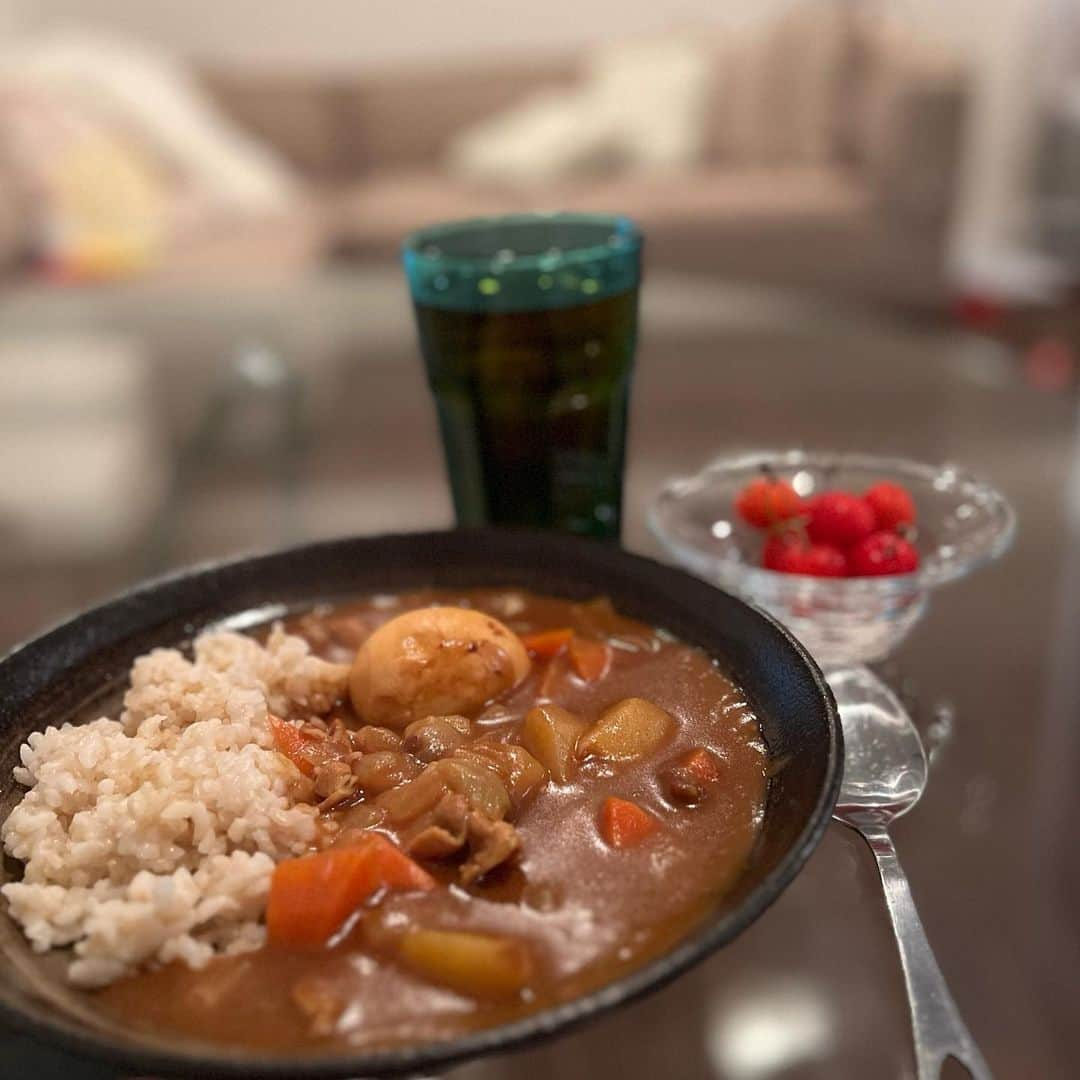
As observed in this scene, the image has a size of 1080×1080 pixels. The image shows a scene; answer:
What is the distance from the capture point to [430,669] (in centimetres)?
86

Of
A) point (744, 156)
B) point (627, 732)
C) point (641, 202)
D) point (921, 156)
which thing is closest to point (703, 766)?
point (627, 732)

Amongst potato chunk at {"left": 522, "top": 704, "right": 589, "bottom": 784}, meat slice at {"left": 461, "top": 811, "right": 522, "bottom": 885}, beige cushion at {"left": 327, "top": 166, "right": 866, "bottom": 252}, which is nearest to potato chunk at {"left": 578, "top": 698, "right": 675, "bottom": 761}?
potato chunk at {"left": 522, "top": 704, "right": 589, "bottom": 784}

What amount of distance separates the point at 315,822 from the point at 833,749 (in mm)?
333

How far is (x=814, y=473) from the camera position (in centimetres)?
119

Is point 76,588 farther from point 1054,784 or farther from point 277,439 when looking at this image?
point 1054,784

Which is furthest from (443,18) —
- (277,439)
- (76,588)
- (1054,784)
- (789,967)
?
(789,967)

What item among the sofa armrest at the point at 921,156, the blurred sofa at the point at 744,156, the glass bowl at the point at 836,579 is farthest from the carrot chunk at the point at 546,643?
the sofa armrest at the point at 921,156

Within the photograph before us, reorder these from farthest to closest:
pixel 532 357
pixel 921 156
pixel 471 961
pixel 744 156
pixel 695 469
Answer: pixel 744 156 → pixel 921 156 → pixel 695 469 → pixel 532 357 → pixel 471 961

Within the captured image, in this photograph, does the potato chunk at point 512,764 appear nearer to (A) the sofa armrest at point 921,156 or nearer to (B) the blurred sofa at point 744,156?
(B) the blurred sofa at point 744,156

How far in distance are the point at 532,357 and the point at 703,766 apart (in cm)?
48

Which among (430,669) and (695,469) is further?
(695,469)

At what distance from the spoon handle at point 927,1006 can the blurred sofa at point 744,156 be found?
12.2ft

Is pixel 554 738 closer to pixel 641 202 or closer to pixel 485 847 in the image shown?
pixel 485 847

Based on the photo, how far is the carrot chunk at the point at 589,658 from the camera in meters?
0.90
